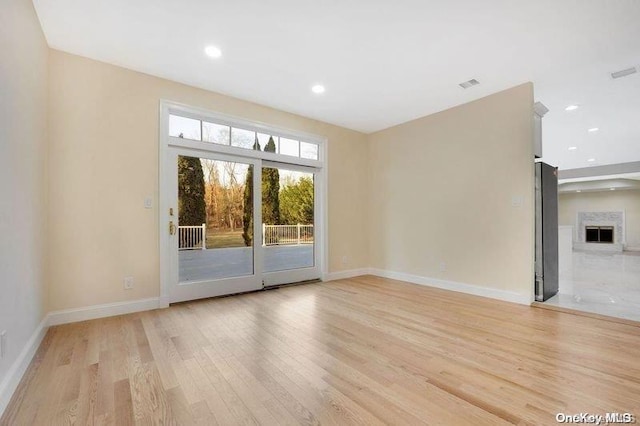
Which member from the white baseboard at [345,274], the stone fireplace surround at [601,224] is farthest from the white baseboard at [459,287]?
the stone fireplace surround at [601,224]

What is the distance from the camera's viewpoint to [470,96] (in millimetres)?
3906

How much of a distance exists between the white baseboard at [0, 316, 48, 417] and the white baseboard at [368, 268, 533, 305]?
4539 millimetres

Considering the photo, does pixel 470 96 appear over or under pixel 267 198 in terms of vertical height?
over

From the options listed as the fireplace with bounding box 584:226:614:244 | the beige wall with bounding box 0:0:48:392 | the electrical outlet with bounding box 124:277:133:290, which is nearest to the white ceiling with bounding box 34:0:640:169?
the beige wall with bounding box 0:0:48:392

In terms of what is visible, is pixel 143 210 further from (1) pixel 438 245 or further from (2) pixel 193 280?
(1) pixel 438 245

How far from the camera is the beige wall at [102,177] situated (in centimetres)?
282

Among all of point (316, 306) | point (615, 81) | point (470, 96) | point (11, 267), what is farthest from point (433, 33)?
point (11, 267)

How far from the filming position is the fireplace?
1128 cm

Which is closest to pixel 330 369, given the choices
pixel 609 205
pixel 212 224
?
pixel 212 224

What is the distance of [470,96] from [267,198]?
129 inches

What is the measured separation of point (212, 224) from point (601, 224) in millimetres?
15024

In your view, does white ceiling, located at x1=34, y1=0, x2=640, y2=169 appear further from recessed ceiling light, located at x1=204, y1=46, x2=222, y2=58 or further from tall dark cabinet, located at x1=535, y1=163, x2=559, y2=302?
tall dark cabinet, located at x1=535, y1=163, x2=559, y2=302

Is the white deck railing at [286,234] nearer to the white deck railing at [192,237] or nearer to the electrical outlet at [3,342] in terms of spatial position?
the white deck railing at [192,237]

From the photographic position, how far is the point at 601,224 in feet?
37.6
